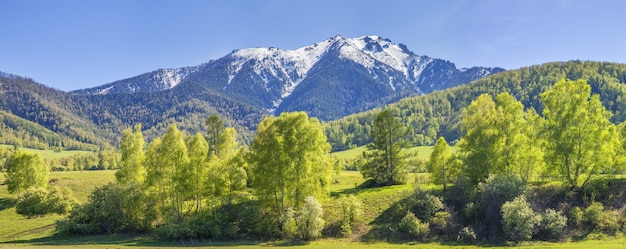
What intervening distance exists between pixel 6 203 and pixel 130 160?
4458cm

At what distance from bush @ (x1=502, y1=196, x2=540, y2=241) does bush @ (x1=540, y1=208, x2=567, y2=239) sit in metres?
1.29

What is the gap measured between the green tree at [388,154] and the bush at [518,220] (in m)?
26.9

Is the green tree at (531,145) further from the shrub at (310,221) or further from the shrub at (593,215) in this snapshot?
the shrub at (310,221)

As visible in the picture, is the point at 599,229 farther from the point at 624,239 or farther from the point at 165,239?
the point at 165,239

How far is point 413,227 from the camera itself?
59.1 metres

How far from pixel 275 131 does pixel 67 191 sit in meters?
62.3

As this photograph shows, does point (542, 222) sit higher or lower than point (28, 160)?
lower

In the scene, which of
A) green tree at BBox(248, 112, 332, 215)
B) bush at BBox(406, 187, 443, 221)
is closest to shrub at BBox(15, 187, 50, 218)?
green tree at BBox(248, 112, 332, 215)

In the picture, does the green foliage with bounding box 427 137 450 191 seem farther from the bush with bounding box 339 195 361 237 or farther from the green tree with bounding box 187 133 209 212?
the green tree with bounding box 187 133 209 212

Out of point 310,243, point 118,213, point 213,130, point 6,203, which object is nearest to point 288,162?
point 310,243

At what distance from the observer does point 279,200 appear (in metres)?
68.9

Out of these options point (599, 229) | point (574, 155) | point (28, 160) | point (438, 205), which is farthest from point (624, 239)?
point (28, 160)

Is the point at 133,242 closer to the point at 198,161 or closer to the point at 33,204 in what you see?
the point at 198,161

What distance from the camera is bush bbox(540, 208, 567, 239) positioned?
5603 centimetres
